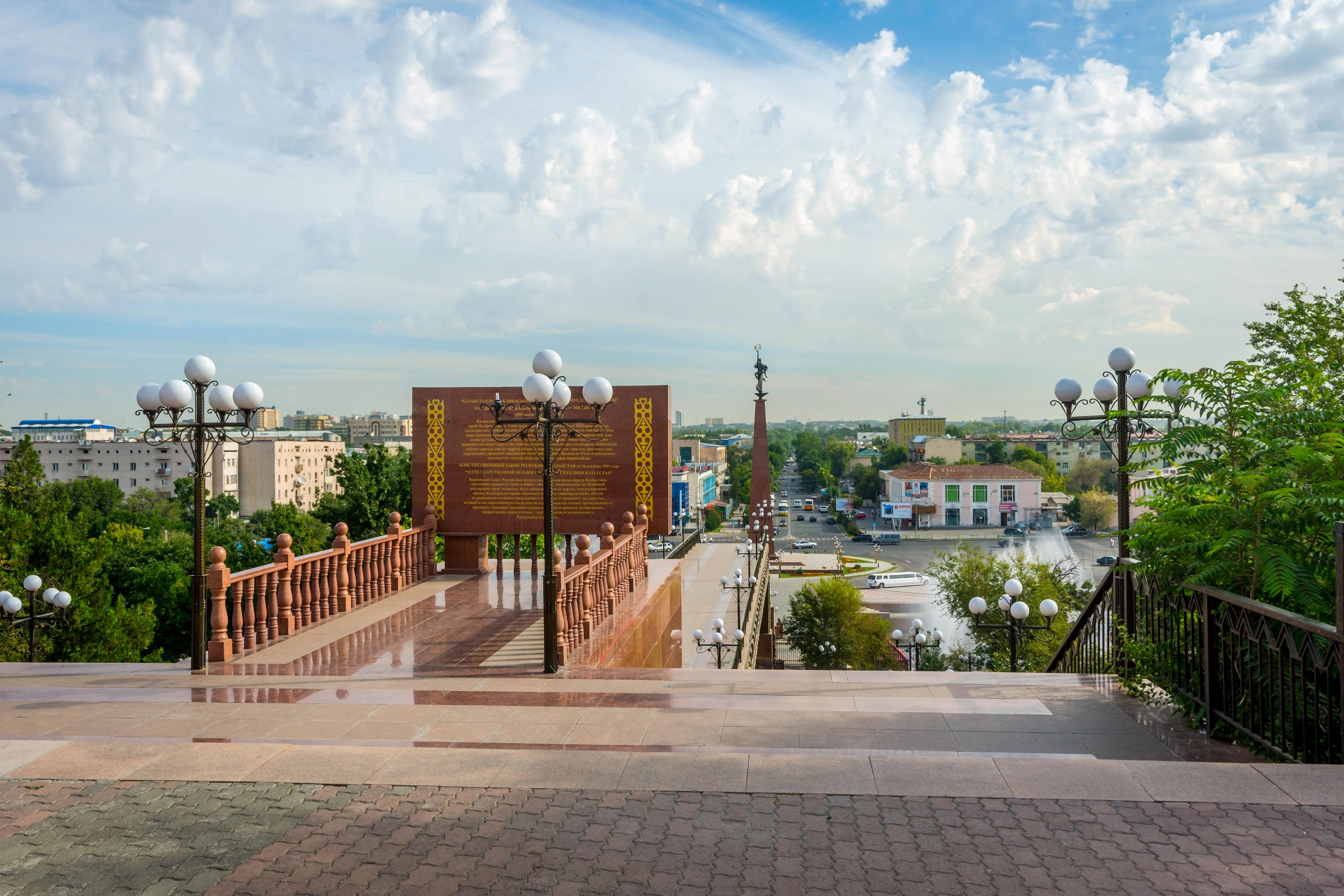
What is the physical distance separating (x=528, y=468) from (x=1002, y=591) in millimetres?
27717

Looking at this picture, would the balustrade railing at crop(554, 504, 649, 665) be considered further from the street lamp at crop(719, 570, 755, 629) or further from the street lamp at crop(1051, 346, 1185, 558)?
the street lamp at crop(1051, 346, 1185, 558)

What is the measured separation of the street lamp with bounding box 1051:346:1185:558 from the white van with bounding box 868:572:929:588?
158ft

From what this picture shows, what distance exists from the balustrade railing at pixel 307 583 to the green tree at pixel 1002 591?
80.1ft

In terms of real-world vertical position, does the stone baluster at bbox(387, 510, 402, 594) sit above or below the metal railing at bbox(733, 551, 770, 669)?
above

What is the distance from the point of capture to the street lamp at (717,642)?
11.8 metres

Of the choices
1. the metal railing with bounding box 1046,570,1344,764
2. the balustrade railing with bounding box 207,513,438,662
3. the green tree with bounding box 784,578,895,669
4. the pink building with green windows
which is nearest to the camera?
the metal railing with bounding box 1046,570,1344,764

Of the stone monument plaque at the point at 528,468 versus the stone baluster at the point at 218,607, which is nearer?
the stone baluster at the point at 218,607

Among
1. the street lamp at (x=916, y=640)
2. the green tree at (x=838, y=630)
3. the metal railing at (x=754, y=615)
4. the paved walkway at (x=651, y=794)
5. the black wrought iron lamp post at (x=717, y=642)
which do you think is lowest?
the green tree at (x=838, y=630)

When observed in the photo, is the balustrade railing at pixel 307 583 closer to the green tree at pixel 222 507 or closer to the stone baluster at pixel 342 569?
the stone baluster at pixel 342 569

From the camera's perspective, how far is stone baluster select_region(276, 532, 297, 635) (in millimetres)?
10039

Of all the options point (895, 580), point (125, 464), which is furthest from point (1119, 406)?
point (125, 464)

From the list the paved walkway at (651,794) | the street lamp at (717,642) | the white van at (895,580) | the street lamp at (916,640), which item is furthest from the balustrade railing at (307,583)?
the white van at (895,580)

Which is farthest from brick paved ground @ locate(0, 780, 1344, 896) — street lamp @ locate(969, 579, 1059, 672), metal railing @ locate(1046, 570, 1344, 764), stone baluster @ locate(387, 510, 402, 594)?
stone baluster @ locate(387, 510, 402, 594)

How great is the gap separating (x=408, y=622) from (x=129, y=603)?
32194 mm
